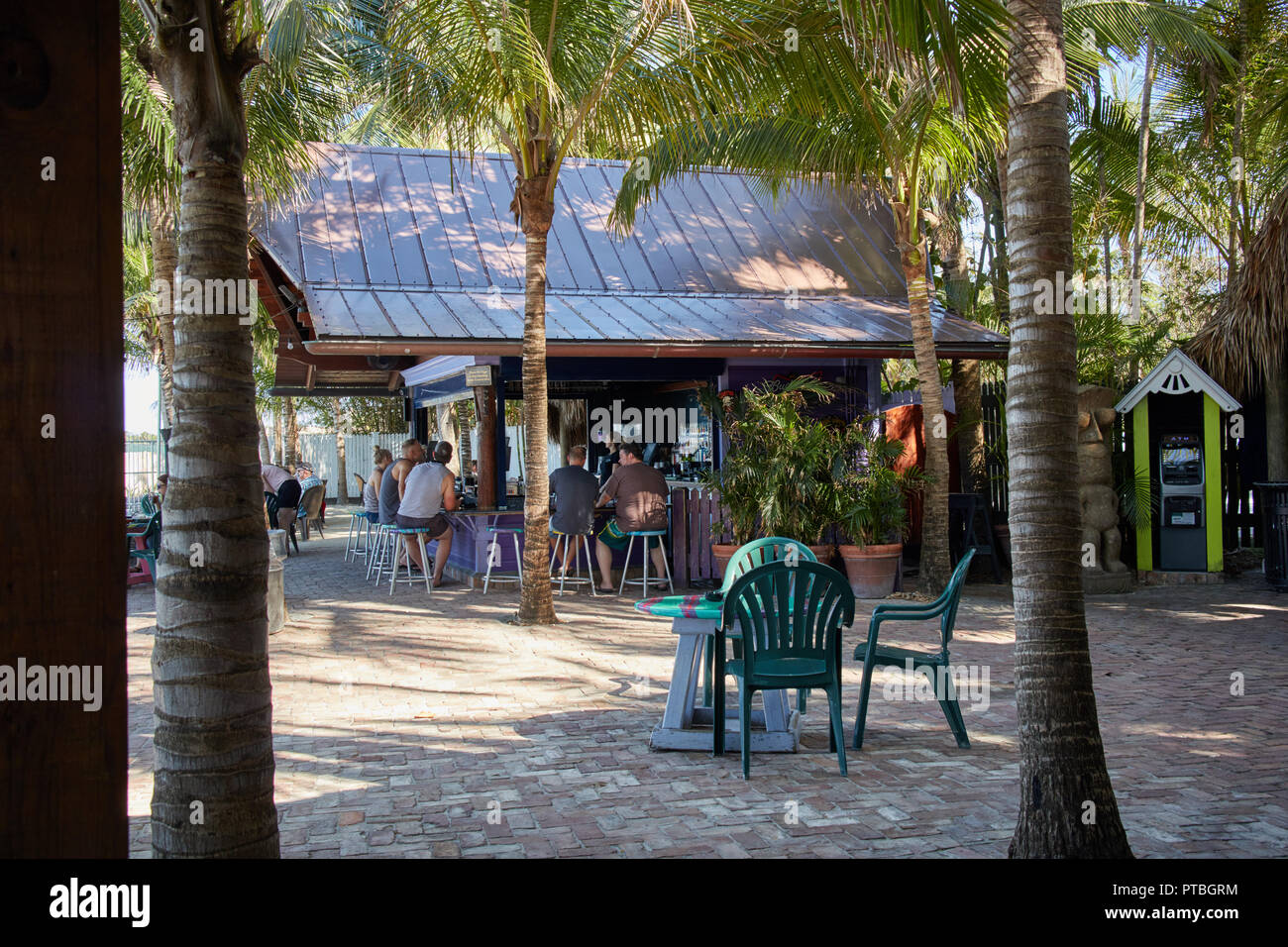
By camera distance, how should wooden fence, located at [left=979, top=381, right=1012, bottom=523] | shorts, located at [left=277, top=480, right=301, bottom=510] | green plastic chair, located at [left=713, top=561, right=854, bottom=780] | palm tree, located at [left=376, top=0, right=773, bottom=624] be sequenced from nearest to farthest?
1. green plastic chair, located at [left=713, top=561, right=854, bottom=780]
2. palm tree, located at [left=376, top=0, right=773, bottom=624]
3. wooden fence, located at [left=979, top=381, right=1012, bottom=523]
4. shorts, located at [left=277, top=480, right=301, bottom=510]

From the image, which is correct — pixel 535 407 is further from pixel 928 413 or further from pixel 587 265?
pixel 587 265

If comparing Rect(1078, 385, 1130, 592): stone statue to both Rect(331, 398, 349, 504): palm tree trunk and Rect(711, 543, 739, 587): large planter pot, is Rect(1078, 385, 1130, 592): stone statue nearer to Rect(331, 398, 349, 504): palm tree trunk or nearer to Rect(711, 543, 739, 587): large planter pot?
Rect(711, 543, 739, 587): large planter pot

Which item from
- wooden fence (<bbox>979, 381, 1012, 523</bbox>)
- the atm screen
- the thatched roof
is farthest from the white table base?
the thatched roof

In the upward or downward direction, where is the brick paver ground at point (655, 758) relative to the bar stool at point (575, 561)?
downward

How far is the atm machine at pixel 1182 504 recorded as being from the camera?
41.2 ft

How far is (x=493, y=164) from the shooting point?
16719 millimetres

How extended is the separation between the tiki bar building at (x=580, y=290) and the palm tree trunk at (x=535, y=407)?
2137mm

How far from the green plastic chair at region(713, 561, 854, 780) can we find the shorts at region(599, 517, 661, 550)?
685 centimetres

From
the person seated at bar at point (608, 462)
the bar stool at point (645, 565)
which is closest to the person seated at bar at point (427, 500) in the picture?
the bar stool at point (645, 565)

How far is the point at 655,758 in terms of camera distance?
5582 mm

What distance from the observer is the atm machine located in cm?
1257

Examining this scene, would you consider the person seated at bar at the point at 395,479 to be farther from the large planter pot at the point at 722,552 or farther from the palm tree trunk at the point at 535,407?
the large planter pot at the point at 722,552

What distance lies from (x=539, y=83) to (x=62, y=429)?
318 inches

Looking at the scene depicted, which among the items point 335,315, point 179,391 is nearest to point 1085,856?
point 179,391
